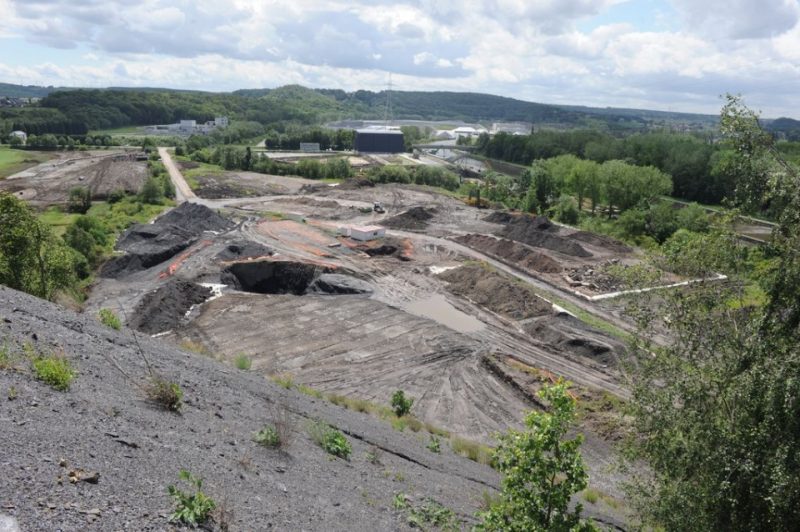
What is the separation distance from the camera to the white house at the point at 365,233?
171 feet

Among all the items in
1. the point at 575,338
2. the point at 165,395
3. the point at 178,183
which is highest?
the point at 165,395

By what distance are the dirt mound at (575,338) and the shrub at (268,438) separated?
A: 72.4 ft

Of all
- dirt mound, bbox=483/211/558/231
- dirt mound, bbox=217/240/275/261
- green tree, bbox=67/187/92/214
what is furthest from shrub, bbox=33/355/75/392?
green tree, bbox=67/187/92/214

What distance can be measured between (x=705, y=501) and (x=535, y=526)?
331cm

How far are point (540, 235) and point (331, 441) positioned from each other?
44.9 m

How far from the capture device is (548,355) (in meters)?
30.9

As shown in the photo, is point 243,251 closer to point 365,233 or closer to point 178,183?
point 365,233

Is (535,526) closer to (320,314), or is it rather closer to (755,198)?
(755,198)

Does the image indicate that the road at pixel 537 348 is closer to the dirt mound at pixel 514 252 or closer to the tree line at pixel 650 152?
the dirt mound at pixel 514 252

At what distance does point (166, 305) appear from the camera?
3241cm

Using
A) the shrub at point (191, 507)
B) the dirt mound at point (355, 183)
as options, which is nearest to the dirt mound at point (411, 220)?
the dirt mound at point (355, 183)

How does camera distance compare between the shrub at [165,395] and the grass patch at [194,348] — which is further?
the grass patch at [194,348]

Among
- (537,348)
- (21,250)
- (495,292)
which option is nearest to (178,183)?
(21,250)

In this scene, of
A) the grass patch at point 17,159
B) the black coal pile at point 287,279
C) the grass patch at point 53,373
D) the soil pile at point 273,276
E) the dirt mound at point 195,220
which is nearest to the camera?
the grass patch at point 53,373
